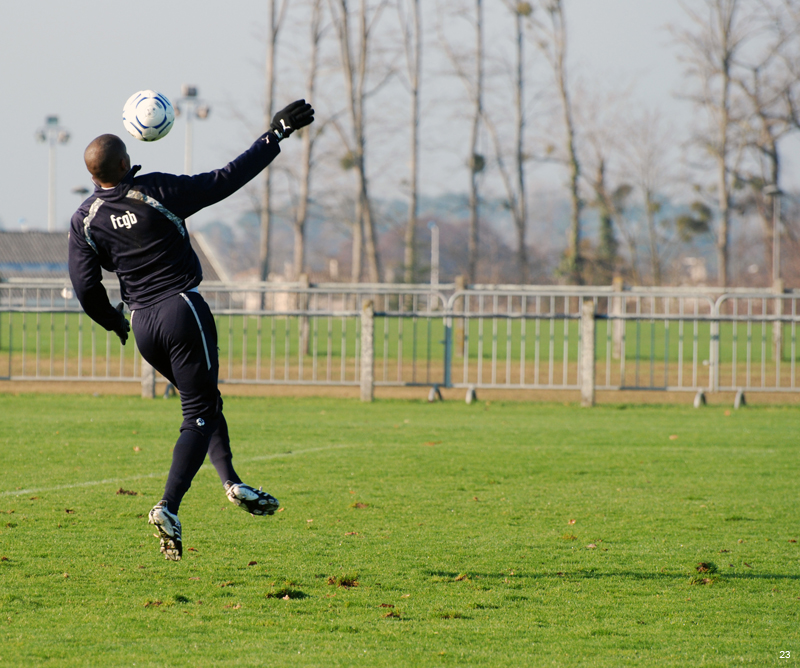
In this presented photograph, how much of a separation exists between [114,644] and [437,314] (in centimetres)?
1091

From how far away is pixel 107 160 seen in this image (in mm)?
4691

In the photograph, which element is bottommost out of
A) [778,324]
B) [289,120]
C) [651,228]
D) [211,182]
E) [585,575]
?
[585,575]

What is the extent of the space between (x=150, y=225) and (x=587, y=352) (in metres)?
10.3

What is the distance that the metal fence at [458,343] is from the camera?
580 inches

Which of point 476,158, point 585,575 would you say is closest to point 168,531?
point 585,575

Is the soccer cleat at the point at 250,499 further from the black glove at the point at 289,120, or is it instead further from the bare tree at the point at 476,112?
the bare tree at the point at 476,112

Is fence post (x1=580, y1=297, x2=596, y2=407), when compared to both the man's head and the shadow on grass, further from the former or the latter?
the man's head

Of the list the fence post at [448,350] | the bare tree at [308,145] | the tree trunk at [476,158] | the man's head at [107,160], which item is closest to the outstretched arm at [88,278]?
the man's head at [107,160]

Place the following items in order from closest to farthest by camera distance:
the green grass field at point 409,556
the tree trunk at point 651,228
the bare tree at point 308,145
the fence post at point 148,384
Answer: the green grass field at point 409,556 < the fence post at point 148,384 < the bare tree at point 308,145 < the tree trunk at point 651,228

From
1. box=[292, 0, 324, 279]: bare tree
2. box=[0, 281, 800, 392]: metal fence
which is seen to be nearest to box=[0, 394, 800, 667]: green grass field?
box=[0, 281, 800, 392]: metal fence

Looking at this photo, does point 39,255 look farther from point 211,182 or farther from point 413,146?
point 211,182

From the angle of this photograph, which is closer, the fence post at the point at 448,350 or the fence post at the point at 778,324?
the fence post at the point at 448,350

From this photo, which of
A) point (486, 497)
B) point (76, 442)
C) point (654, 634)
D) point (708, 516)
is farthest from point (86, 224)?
point (76, 442)

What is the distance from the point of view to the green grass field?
3793 mm
